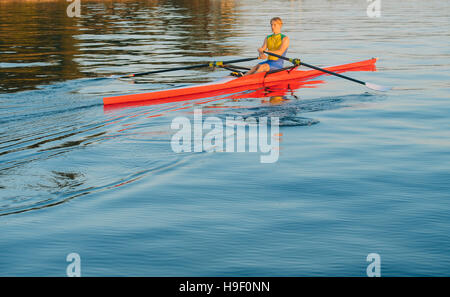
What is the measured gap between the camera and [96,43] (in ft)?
98.7

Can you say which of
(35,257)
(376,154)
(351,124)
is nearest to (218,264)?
(35,257)

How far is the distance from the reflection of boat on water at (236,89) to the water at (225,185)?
0.42 m

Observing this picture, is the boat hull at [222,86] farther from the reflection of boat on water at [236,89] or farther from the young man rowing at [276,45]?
the young man rowing at [276,45]

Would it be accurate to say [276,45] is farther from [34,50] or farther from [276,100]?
[34,50]

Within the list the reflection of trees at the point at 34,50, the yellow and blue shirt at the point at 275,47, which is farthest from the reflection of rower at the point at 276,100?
the reflection of trees at the point at 34,50

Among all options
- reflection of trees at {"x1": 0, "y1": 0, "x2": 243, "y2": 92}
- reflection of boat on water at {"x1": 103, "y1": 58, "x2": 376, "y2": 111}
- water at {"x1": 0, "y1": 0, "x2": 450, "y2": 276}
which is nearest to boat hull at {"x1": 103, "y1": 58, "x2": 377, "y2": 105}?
reflection of boat on water at {"x1": 103, "y1": 58, "x2": 376, "y2": 111}

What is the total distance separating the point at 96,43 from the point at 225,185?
23.1 metres

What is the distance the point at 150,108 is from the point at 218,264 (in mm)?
7941

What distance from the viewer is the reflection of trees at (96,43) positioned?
809 inches

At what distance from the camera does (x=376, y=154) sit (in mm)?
10195

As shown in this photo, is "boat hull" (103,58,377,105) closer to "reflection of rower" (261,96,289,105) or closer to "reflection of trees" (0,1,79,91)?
"reflection of rower" (261,96,289,105)

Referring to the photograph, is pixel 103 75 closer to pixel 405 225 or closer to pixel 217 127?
pixel 217 127

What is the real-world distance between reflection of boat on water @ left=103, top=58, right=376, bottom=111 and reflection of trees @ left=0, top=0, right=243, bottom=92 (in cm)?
418
